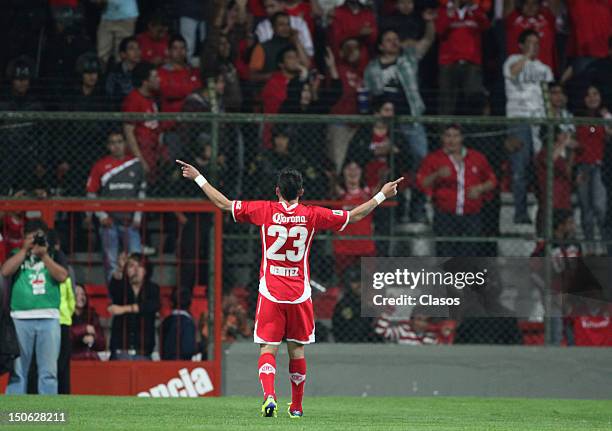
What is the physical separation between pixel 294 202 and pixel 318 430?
1967 mm

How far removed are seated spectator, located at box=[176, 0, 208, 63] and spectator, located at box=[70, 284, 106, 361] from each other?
4.62 m

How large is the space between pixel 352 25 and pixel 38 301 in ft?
19.8

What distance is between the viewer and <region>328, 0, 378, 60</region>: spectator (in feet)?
56.4

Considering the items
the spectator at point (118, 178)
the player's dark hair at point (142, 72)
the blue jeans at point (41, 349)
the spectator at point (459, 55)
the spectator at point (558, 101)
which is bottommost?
the blue jeans at point (41, 349)

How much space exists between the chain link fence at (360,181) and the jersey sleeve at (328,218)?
3948 millimetres

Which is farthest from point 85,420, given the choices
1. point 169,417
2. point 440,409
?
point 440,409

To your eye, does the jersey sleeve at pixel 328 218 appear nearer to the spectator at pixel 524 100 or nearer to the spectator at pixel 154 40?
the spectator at pixel 524 100

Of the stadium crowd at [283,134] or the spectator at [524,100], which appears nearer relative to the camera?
the stadium crowd at [283,134]

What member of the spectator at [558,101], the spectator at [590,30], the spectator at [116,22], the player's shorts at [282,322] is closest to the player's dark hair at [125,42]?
the spectator at [116,22]

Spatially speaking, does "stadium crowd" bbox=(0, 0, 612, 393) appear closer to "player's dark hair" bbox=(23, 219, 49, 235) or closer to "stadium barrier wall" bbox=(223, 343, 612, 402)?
"player's dark hair" bbox=(23, 219, 49, 235)

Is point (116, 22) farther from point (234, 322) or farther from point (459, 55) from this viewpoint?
point (234, 322)

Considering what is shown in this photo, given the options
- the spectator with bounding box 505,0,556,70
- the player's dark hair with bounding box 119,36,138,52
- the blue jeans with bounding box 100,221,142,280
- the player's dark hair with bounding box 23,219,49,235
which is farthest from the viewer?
the spectator with bounding box 505,0,556,70

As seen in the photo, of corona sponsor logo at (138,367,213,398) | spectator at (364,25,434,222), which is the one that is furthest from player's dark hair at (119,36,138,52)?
corona sponsor logo at (138,367,213,398)

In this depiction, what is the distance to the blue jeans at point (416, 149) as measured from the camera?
1480 cm
